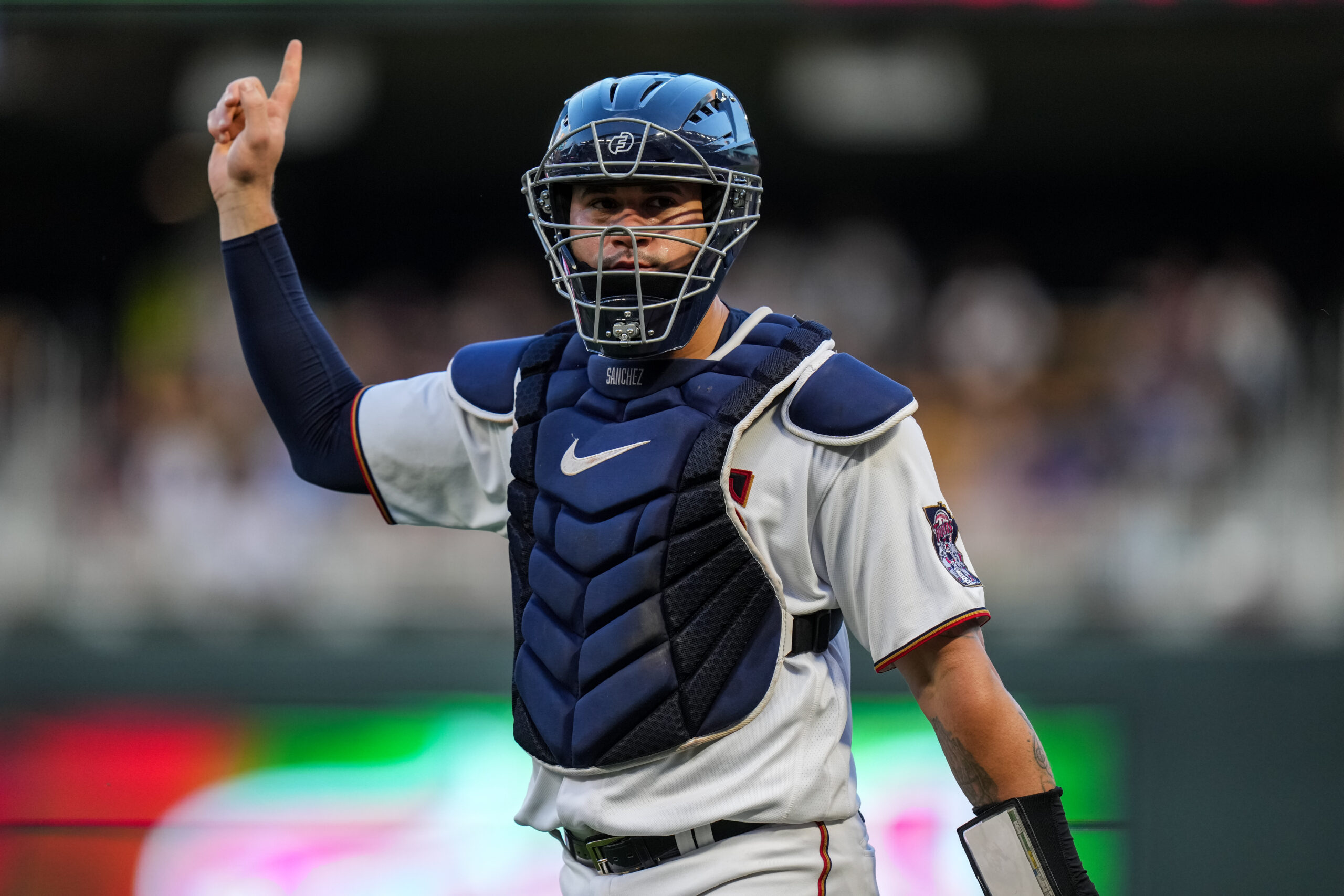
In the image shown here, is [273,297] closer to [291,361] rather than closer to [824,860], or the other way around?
[291,361]

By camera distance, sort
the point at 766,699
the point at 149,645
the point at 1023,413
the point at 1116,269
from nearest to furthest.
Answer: the point at 766,699
the point at 149,645
the point at 1023,413
the point at 1116,269

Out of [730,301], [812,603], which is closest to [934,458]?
[730,301]

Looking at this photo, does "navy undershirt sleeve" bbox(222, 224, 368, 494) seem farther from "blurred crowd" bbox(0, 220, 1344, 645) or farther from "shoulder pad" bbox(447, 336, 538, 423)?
"blurred crowd" bbox(0, 220, 1344, 645)

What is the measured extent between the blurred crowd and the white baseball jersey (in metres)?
3.25

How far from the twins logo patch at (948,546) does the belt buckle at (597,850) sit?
2.00ft

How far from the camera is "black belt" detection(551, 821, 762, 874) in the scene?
77.0 inches

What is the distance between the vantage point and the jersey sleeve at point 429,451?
2.29 meters

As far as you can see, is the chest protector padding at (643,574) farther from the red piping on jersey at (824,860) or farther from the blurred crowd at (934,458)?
the blurred crowd at (934,458)

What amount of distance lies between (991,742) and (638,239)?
0.89 m

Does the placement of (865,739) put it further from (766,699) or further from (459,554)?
(766,699)

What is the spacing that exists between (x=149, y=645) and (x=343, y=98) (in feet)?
12.2

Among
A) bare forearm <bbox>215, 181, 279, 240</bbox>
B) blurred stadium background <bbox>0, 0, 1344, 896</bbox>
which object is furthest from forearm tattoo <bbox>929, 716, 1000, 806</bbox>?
blurred stadium background <bbox>0, 0, 1344, 896</bbox>

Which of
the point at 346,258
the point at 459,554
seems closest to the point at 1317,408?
the point at 459,554

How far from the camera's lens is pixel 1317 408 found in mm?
5516
